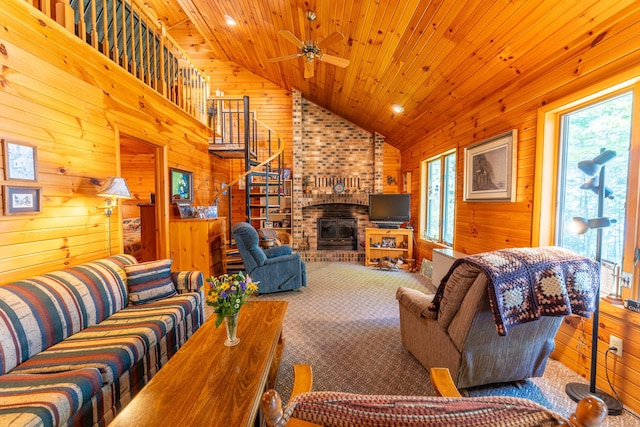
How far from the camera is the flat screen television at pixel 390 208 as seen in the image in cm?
532

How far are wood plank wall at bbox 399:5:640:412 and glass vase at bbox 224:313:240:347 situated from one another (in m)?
2.51

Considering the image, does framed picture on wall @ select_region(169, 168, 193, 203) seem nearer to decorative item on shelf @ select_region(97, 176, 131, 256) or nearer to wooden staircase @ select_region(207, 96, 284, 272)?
wooden staircase @ select_region(207, 96, 284, 272)

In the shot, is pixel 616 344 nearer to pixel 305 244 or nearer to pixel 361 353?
pixel 361 353

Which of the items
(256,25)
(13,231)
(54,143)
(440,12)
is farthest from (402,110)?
(13,231)

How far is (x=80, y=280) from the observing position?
2068 mm

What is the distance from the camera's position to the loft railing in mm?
2420

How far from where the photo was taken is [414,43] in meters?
2.79

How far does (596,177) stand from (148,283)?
11.7 ft

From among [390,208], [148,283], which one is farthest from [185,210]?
[390,208]

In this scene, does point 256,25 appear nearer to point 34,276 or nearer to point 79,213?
point 79,213

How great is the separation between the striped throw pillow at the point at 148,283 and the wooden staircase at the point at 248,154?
1.93 m

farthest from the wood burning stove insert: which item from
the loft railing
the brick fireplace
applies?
the loft railing

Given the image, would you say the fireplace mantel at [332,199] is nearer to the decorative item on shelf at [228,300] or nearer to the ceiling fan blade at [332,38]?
the ceiling fan blade at [332,38]

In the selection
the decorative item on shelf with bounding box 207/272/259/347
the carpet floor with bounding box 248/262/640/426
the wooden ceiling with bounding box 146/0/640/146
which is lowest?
the carpet floor with bounding box 248/262/640/426
